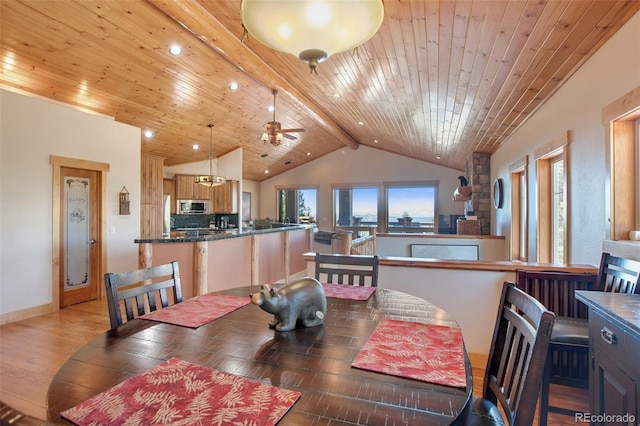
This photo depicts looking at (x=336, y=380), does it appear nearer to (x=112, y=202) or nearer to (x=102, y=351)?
(x=102, y=351)

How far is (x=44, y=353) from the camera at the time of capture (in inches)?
118

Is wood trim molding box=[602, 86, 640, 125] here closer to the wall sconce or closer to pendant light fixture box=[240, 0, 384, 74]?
pendant light fixture box=[240, 0, 384, 74]

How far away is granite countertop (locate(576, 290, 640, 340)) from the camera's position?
1143 mm

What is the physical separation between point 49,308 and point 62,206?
4.50 feet

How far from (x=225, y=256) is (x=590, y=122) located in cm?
420

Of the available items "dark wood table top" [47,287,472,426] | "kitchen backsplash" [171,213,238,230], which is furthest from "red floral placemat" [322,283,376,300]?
"kitchen backsplash" [171,213,238,230]

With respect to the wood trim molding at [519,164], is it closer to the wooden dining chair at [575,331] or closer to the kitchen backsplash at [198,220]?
the wooden dining chair at [575,331]

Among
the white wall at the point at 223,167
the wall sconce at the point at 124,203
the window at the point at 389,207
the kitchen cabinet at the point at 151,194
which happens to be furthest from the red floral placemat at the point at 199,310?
the window at the point at 389,207

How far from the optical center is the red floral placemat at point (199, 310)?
4.94 ft

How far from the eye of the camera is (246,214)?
413 inches

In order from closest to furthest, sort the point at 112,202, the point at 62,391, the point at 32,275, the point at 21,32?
the point at 62,391
the point at 21,32
the point at 32,275
the point at 112,202

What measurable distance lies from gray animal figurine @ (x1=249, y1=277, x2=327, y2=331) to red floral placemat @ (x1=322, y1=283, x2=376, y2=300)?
48 centimetres

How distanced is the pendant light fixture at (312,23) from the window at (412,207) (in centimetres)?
854

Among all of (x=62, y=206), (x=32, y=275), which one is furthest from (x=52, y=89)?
(x=32, y=275)
